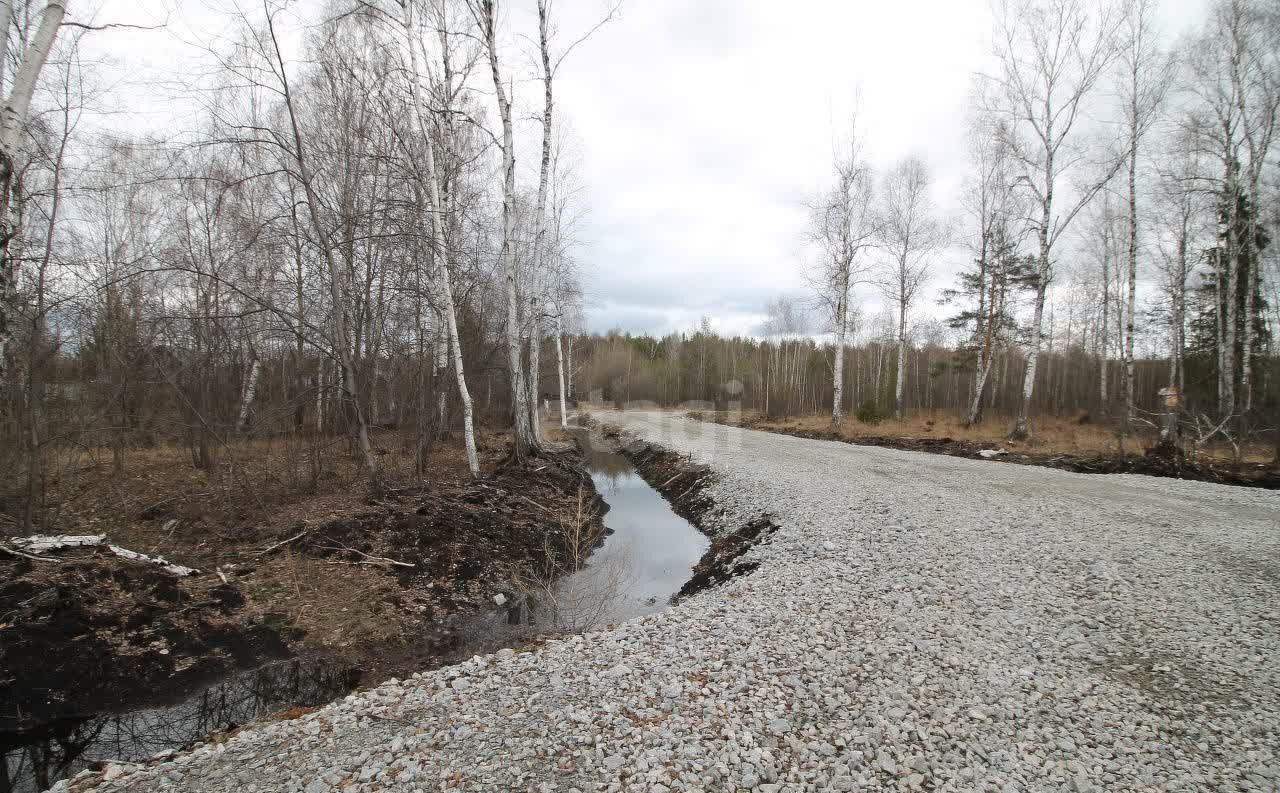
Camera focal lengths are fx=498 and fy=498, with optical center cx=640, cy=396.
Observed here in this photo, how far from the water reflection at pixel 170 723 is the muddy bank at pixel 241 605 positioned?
0.45 ft

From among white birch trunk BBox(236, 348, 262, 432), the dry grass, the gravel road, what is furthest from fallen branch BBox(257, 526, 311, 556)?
the dry grass

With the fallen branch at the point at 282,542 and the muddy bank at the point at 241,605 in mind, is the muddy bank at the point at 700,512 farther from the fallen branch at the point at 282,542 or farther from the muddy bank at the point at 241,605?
the fallen branch at the point at 282,542

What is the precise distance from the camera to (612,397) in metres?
53.6

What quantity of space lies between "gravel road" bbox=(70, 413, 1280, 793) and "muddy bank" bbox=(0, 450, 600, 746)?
144 centimetres

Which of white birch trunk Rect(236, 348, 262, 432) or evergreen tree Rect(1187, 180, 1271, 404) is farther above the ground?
evergreen tree Rect(1187, 180, 1271, 404)

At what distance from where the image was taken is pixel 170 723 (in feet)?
12.2

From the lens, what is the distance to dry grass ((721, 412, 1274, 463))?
43.3ft

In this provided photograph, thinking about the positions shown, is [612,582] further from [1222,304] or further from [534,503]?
[1222,304]

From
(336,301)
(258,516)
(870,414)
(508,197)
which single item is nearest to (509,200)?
(508,197)

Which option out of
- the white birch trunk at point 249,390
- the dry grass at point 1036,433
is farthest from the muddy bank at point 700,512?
the white birch trunk at point 249,390

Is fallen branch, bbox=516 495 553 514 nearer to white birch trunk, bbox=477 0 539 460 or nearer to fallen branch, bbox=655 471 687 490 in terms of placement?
white birch trunk, bbox=477 0 539 460

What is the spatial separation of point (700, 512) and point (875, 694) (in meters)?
7.51

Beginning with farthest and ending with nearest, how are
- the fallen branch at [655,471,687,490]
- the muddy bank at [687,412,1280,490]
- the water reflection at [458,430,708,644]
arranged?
1. the fallen branch at [655,471,687,490]
2. the muddy bank at [687,412,1280,490]
3. the water reflection at [458,430,708,644]

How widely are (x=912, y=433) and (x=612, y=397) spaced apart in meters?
36.9
